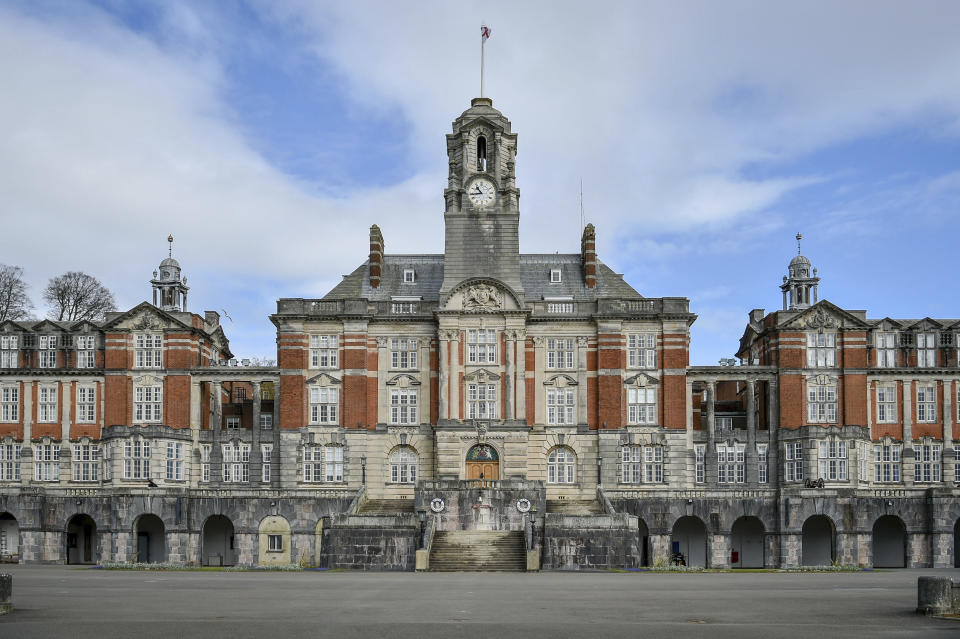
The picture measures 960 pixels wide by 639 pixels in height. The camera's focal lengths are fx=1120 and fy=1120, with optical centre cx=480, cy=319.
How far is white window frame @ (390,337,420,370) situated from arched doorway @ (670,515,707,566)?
Answer: 22547 millimetres

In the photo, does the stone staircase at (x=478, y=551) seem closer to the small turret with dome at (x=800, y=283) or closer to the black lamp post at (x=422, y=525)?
the black lamp post at (x=422, y=525)

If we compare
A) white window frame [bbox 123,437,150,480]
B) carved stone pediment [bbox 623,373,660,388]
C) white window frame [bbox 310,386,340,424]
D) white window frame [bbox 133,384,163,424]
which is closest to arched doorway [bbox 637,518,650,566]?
carved stone pediment [bbox 623,373,660,388]

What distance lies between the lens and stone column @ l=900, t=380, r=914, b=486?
80.2m

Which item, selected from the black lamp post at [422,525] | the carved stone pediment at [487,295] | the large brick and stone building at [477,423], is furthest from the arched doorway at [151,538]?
the carved stone pediment at [487,295]

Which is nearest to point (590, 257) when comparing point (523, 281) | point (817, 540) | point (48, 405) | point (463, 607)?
point (523, 281)

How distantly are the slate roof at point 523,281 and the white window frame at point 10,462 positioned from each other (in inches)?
984

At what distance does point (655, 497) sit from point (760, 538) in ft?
30.9

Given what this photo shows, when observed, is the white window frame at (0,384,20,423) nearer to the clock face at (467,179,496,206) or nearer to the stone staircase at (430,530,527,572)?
the stone staircase at (430,530,527,572)

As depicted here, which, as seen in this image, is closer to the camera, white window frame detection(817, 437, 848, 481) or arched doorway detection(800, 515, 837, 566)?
white window frame detection(817, 437, 848, 481)

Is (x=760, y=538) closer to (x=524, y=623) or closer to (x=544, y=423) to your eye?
(x=544, y=423)

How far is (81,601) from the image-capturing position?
40344mm

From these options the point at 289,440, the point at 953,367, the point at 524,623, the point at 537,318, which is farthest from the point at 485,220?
the point at 524,623

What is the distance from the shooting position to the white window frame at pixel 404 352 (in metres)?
82.1

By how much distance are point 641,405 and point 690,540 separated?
1066 centimetres
